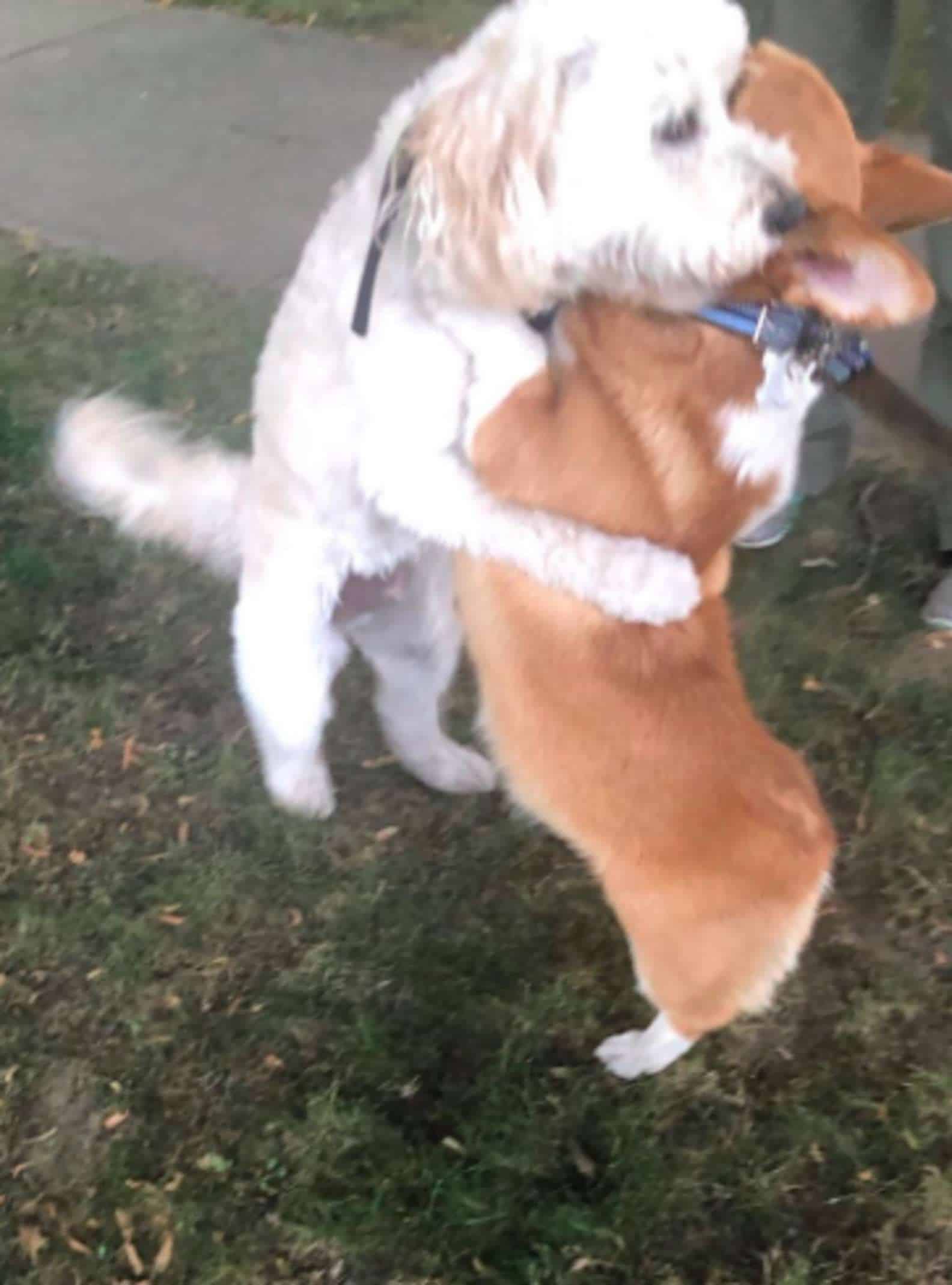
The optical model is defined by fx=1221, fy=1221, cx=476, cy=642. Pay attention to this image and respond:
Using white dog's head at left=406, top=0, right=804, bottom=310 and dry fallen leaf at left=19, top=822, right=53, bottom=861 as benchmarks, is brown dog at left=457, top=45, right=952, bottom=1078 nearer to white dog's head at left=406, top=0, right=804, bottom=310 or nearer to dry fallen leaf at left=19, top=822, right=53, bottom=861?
white dog's head at left=406, top=0, right=804, bottom=310

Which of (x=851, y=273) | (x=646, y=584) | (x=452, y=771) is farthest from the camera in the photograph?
(x=452, y=771)

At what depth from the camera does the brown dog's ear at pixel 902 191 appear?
1556 mm

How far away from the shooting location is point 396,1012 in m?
2.16

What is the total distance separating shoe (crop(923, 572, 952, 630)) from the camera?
9.12 feet

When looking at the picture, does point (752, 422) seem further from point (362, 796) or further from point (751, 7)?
point (751, 7)

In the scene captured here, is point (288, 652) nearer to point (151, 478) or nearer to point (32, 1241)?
point (151, 478)

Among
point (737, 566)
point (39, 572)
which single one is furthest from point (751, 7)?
point (39, 572)

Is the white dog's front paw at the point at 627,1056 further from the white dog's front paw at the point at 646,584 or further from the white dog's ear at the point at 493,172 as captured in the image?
the white dog's ear at the point at 493,172

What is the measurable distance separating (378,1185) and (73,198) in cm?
364

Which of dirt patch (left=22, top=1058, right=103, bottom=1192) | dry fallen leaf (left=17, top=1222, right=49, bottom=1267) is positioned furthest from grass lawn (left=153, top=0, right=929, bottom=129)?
dry fallen leaf (left=17, top=1222, right=49, bottom=1267)

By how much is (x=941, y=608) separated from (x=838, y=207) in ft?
5.26

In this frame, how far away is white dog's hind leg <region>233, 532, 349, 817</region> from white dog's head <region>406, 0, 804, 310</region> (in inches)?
24.4

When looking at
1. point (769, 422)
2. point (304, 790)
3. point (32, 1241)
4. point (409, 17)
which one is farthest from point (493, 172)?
point (409, 17)

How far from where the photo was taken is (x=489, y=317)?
1.61m
